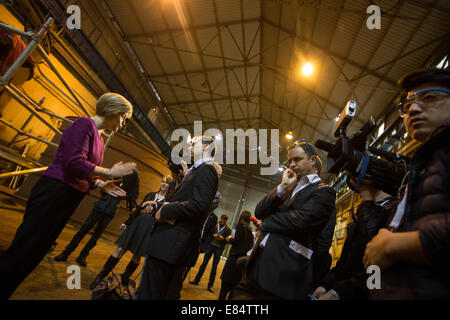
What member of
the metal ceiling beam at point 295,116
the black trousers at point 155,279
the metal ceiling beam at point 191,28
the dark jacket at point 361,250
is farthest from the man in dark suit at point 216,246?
the metal ceiling beam at point 295,116

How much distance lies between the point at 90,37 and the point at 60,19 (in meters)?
2.34

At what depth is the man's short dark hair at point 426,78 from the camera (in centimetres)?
96

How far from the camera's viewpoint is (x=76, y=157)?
4.50 ft

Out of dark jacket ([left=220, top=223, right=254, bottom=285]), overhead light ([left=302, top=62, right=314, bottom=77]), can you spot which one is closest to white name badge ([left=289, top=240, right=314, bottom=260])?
dark jacket ([left=220, top=223, right=254, bottom=285])

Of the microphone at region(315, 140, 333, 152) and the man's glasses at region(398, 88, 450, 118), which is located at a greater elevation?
the man's glasses at region(398, 88, 450, 118)

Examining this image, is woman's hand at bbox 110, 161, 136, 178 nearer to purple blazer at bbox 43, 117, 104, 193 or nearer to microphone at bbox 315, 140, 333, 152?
purple blazer at bbox 43, 117, 104, 193

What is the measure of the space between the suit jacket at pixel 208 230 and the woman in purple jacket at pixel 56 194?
3348 millimetres

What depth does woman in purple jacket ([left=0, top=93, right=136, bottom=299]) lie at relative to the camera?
1202mm

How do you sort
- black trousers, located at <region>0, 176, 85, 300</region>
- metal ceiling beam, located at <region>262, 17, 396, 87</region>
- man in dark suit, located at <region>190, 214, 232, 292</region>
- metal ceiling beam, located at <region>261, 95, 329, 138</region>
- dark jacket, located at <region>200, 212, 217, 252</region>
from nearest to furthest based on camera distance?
black trousers, located at <region>0, 176, 85, 300</region>
dark jacket, located at <region>200, 212, 217, 252</region>
man in dark suit, located at <region>190, 214, 232, 292</region>
metal ceiling beam, located at <region>262, 17, 396, 87</region>
metal ceiling beam, located at <region>261, 95, 329, 138</region>

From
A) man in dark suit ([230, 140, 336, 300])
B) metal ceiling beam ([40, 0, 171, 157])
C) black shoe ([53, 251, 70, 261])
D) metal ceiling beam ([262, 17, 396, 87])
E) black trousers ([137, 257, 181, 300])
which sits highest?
metal ceiling beam ([262, 17, 396, 87])

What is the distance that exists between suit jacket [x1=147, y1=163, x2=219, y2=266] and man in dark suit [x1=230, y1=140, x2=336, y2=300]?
48cm
